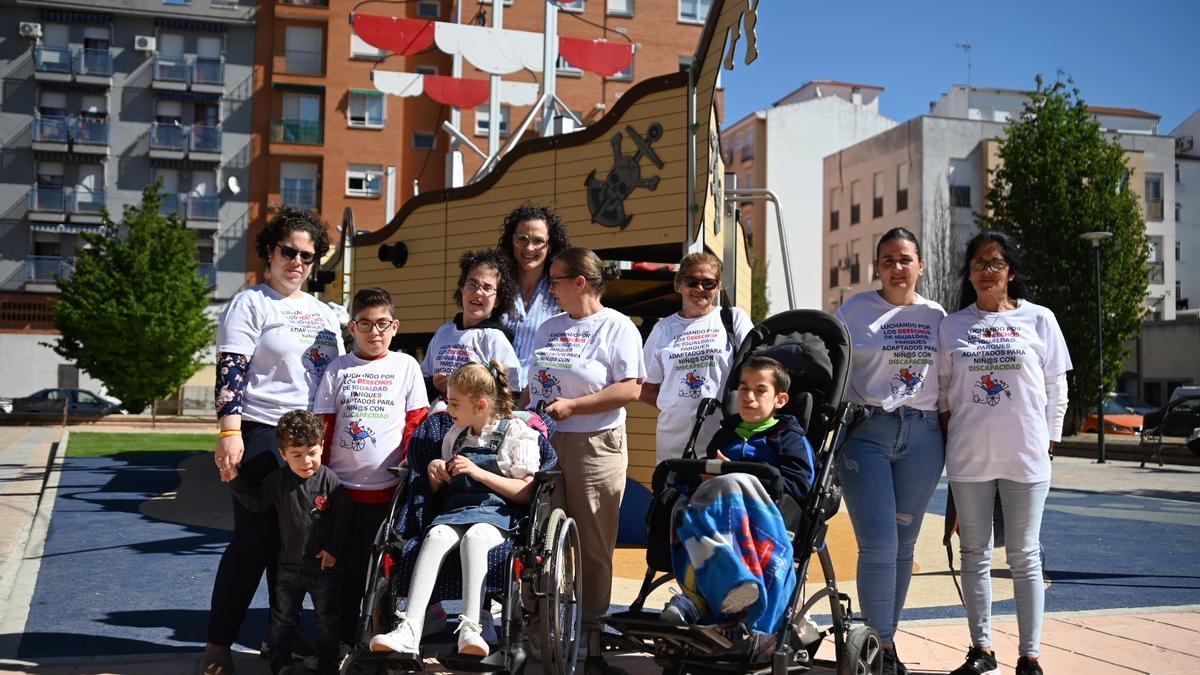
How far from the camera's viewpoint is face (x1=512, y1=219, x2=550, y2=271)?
5.45m

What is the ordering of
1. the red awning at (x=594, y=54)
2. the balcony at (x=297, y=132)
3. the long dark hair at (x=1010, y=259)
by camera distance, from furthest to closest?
the balcony at (x=297, y=132) → the red awning at (x=594, y=54) → the long dark hair at (x=1010, y=259)

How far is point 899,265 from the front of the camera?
191 inches

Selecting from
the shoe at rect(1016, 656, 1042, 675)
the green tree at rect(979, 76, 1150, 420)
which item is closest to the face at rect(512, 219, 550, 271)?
the shoe at rect(1016, 656, 1042, 675)

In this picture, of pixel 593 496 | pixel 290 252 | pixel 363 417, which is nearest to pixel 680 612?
pixel 593 496

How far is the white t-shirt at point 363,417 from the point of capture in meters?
4.82

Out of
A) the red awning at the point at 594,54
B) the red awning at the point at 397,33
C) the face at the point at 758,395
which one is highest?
the red awning at the point at 397,33

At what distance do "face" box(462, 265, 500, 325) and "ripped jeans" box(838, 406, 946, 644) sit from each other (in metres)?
1.90

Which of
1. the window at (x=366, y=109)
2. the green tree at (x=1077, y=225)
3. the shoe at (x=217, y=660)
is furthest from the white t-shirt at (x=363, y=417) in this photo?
the window at (x=366, y=109)

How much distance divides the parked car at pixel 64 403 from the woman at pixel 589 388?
40.0 meters

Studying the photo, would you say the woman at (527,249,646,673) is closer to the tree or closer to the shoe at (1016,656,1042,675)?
the shoe at (1016,656,1042,675)

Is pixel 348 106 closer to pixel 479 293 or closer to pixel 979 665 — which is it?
pixel 479 293

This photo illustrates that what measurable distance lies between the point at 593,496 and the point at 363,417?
44.9 inches

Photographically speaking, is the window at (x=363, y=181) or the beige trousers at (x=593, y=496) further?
the window at (x=363, y=181)

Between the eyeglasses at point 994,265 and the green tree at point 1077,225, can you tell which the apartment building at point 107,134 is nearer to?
→ the green tree at point 1077,225
